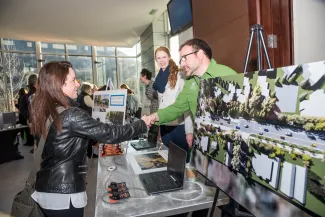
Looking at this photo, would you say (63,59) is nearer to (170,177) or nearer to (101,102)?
(101,102)

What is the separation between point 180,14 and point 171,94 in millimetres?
1486

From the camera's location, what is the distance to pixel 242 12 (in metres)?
1.64

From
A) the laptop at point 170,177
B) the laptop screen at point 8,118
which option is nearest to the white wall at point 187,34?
the laptop at point 170,177

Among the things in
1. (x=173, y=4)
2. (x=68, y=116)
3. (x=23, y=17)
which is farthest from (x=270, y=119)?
(x=23, y=17)

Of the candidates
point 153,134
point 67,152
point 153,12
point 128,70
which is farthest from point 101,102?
point 128,70

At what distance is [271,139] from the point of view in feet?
2.50

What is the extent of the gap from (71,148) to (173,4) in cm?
290

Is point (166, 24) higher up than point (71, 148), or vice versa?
point (166, 24)

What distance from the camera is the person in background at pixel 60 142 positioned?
1.17 m

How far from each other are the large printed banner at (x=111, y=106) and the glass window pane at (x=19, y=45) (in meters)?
6.94

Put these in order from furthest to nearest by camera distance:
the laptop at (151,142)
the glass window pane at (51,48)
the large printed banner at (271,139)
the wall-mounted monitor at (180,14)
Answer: the glass window pane at (51,48) → the wall-mounted monitor at (180,14) → the laptop at (151,142) → the large printed banner at (271,139)

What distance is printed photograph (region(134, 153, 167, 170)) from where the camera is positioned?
158 cm

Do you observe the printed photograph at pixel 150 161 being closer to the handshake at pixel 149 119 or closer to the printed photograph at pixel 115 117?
the handshake at pixel 149 119

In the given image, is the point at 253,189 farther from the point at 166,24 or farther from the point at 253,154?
the point at 166,24
